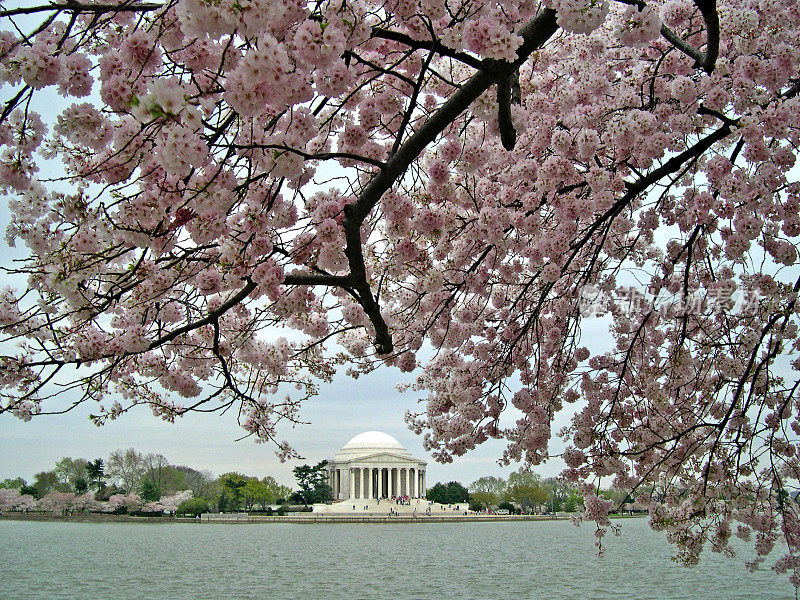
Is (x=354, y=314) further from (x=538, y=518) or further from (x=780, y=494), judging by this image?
(x=538, y=518)

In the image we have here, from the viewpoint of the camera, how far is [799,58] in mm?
4145

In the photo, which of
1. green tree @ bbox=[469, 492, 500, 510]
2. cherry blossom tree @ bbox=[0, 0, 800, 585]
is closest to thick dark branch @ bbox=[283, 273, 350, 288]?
cherry blossom tree @ bbox=[0, 0, 800, 585]

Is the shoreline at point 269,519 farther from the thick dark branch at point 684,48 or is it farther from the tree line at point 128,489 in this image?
the thick dark branch at point 684,48

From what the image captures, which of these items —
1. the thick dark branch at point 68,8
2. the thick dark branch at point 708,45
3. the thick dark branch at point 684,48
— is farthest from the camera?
the thick dark branch at point 684,48

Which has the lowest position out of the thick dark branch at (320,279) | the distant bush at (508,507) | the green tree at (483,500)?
the distant bush at (508,507)

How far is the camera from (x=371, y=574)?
1695cm

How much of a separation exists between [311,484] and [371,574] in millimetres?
57329

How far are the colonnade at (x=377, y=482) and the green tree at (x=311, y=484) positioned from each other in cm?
436

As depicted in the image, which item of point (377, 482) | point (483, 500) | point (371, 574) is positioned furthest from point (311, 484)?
point (371, 574)

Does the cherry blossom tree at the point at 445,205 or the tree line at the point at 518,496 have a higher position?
the cherry blossom tree at the point at 445,205

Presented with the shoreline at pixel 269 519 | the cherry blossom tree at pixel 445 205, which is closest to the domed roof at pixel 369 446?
the shoreline at pixel 269 519

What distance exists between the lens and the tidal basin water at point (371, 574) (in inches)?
543

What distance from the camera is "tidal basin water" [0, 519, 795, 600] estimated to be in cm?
1380

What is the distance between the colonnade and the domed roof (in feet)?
6.78
